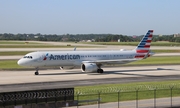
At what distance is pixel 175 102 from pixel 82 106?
8466 millimetres

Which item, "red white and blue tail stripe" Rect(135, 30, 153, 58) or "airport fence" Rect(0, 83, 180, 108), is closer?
"airport fence" Rect(0, 83, 180, 108)

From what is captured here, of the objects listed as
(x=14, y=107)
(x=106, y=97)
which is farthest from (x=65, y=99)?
(x=106, y=97)

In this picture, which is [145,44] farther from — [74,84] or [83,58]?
[74,84]

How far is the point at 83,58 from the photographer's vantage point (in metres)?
61.8

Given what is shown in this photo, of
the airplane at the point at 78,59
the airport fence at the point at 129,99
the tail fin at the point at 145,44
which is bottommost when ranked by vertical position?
the airport fence at the point at 129,99

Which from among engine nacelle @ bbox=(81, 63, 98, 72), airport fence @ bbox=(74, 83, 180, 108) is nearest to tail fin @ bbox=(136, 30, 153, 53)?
engine nacelle @ bbox=(81, 63, 98, 72)

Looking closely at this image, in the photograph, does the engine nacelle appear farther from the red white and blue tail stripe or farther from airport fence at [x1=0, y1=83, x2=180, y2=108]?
airport fence at [x1=0, y1=83, x2=180, y2=108]

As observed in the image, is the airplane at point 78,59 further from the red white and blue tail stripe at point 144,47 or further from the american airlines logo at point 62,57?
the red white and blue tail stripe at point 144,47

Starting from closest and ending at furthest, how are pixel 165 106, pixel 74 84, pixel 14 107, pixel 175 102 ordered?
pixel 14 107 → pixel 165 106 → pixel 175 102 → pixel 74 84

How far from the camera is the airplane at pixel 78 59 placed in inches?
2254

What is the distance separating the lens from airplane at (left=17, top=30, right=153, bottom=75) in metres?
57.2

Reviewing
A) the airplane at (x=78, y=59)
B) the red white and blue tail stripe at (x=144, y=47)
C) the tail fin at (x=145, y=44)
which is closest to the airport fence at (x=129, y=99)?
the airplane at (x=78, y=59)

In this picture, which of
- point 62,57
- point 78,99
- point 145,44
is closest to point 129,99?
point 78,99

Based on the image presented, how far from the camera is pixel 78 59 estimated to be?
2408 inches
